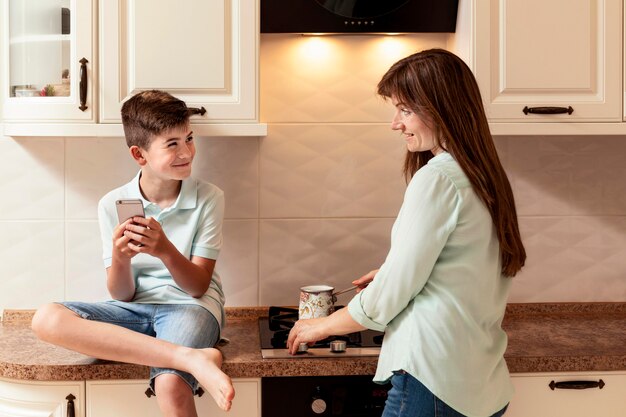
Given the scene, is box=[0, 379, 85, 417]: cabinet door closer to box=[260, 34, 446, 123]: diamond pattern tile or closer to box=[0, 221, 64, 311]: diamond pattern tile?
box=[0, 221, 64, 311]: diamond pattern tile

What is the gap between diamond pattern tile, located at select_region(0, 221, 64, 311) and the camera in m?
2.44

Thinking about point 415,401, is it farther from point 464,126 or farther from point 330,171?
point 330,171

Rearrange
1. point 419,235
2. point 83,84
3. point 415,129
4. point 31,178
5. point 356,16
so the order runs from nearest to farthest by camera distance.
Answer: point 419,235 → point 415,129 → point 83,84 → point 356,16 → point 31,178

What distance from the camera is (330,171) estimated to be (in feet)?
8.14

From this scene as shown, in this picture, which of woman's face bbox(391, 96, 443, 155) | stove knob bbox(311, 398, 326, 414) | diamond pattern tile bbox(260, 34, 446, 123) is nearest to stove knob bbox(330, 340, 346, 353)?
stove knob bbox(311, 398, 326, 414)

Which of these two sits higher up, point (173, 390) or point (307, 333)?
point (307, 333)

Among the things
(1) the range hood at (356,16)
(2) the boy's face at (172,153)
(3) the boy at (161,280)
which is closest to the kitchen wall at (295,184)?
(1) the range hood at (356,16)

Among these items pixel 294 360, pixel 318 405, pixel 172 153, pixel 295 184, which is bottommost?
pixel 318 405

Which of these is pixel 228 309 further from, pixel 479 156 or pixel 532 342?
pixel 479 156

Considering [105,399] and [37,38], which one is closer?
[105,399]

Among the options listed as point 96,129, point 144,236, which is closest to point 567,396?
point 144,236

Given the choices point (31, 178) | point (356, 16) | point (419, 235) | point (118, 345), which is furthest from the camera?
point (31, 178)

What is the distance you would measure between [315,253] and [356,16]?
72cm

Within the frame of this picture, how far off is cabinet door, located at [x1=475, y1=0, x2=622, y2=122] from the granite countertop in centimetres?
60
